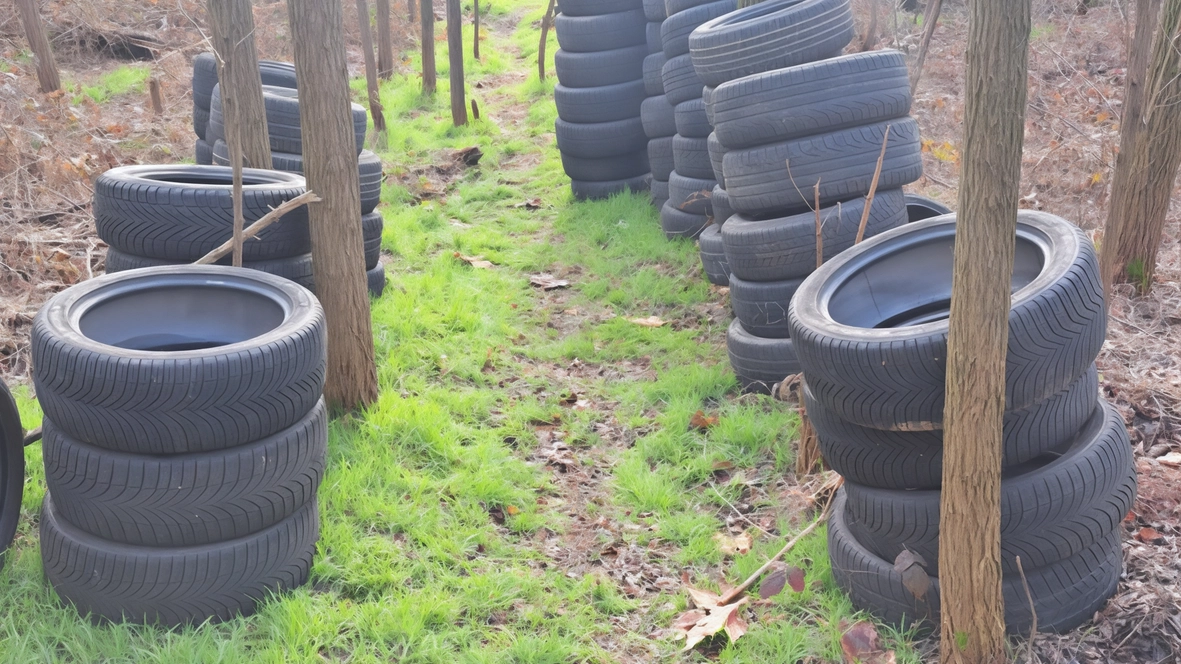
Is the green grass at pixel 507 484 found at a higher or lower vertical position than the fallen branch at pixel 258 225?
lower

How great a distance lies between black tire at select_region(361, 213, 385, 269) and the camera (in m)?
6.79

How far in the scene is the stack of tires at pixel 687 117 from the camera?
309 inches

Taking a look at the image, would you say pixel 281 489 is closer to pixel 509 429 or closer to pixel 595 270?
pixel 509 429

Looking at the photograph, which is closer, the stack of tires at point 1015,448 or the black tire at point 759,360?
the stack of tires at point 1015,448

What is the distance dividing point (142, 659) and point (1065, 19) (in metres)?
14.1

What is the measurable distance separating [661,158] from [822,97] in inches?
144

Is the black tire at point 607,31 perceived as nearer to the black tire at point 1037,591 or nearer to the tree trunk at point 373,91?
the tree trunk at point 373,91

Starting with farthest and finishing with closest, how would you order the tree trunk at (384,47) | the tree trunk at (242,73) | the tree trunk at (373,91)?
1. the tree trunk at (384,47)
2. the tree trunk at (373,91)
3. the tree trunk at (242,73)

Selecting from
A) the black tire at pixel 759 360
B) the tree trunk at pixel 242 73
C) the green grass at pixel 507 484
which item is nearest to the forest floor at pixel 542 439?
the green grass at pixel 507 484

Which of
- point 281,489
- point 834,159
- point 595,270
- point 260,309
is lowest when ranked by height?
point 595,270

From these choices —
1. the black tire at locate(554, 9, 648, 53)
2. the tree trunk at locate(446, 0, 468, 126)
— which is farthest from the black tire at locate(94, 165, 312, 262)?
the tree trunk at locate(446, 0, 468, 126)

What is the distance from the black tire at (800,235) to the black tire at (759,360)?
40 centimetres

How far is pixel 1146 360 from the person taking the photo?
17.2 feet

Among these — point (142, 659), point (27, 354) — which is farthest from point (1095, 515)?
point (27, 354)
